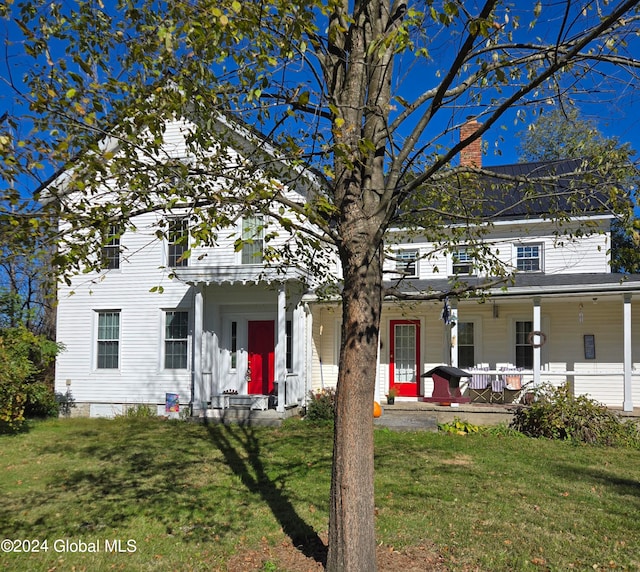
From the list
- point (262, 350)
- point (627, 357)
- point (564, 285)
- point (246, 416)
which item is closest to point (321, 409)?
point (246, 416)

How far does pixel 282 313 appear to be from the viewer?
1441 cm

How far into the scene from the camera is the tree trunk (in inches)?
190

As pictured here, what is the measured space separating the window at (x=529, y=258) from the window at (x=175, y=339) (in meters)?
9.75

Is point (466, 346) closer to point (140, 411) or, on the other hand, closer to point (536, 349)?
point (536, 349)

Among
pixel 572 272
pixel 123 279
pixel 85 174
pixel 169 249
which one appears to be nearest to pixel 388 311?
pixel 572 272

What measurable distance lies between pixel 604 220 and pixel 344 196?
39.1 ft

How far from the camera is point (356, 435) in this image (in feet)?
16.0

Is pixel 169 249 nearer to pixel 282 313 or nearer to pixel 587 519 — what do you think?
pixel 282 313

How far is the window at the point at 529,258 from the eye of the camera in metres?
16.1

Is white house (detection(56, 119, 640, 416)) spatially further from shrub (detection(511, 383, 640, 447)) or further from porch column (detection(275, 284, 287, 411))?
shrub (detection(511, 383, 640, 447))

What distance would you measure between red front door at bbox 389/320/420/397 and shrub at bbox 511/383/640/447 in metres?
4.21

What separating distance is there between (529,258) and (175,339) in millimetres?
10337

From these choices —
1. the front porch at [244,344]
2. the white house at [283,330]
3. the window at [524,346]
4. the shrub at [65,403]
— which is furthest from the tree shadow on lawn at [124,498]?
the window at [524,346]

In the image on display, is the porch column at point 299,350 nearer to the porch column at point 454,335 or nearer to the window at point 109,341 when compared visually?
the porch column at point 454,335
